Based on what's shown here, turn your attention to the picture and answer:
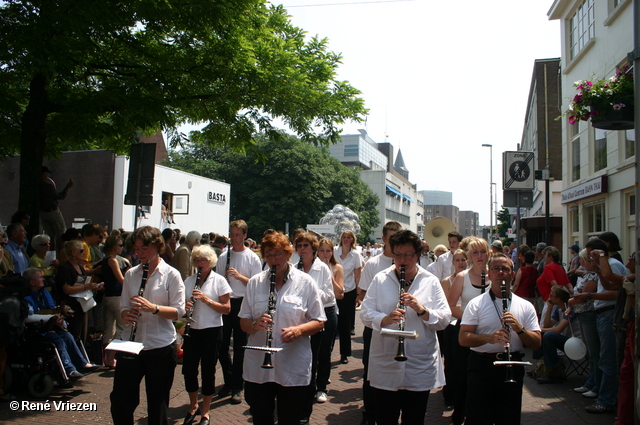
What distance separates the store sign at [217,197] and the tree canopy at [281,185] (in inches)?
579

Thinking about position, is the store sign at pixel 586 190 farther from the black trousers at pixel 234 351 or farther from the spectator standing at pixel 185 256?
the black trousers at pixel 234 351

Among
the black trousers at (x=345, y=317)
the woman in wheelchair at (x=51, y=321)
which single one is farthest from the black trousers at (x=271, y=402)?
the black trousers at (x=345, y=317)

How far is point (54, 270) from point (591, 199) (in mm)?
13207

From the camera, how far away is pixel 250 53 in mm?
10539

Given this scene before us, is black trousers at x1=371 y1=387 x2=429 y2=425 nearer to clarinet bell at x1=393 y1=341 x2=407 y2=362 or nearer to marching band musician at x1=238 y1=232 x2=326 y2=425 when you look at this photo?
clarinet bell at x1=393 y1=341 x2=407 y2=362

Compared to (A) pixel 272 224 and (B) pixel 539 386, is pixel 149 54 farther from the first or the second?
(A) pixel 272 224

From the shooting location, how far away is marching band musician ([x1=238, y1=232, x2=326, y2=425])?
400 centimetres

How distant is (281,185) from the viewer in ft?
160

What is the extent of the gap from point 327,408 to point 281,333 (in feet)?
9.04

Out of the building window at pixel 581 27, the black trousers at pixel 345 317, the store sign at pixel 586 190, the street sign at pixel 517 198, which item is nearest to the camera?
the black trousers at pixel 345 317

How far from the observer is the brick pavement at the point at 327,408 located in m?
5.76

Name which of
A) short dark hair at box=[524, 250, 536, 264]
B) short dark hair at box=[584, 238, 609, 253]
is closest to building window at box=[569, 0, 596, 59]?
short dark hair at box=[524, 250, 536, 264]

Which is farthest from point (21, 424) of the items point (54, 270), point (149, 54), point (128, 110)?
point (149, 54)

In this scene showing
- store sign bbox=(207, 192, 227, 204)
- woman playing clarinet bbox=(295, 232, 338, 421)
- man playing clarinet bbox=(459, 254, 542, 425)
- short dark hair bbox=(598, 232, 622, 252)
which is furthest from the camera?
store sign bbox=(207, 192, 227, 204)
